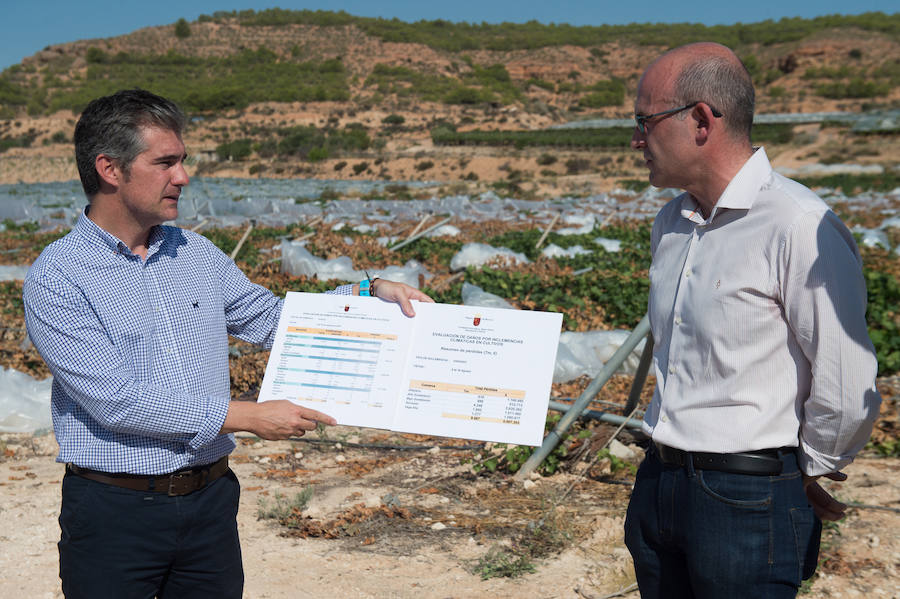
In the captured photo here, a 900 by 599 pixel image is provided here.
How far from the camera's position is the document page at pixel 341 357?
2.56m

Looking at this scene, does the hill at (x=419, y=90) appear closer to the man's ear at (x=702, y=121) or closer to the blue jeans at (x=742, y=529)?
the man's ear at (x=702, y=121)

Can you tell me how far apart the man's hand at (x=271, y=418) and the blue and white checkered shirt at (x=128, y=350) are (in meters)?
0.05

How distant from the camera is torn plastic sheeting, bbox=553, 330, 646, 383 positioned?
21.8 feet

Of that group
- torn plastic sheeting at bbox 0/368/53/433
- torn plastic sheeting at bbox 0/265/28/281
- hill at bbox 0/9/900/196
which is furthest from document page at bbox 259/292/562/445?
hill at bbox 0/9/900/196

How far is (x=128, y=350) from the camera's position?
224 centimetres

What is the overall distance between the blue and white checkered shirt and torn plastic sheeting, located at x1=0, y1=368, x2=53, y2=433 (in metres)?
4.41

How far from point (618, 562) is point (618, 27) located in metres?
137

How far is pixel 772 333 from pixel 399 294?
1209 mm

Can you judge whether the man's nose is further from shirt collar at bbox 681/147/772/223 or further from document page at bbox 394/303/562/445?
shirt collar at bbox 681/147/772/223

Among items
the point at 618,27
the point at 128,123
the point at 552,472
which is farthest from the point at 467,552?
the point at 618,27

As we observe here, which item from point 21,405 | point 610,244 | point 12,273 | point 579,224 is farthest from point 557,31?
point 21,405

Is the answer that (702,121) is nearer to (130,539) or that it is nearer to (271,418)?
(271,418)

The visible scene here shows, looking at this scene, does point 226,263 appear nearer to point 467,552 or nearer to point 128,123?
point 128,123

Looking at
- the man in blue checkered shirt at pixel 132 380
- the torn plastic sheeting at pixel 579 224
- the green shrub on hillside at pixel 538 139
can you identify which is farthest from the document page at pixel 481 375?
the green shrub on hillside at pixel 538 139
